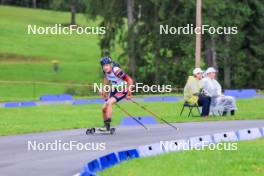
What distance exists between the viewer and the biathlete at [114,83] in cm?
1878

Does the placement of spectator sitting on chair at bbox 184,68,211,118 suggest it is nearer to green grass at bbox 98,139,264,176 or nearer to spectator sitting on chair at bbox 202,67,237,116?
spectator sitting on chair at bbox 202,67,237,116

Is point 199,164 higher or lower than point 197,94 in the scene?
lower

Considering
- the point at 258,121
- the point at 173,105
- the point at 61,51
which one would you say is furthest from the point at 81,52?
the point at 258,121

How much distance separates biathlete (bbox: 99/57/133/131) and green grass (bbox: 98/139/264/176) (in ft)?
14.5

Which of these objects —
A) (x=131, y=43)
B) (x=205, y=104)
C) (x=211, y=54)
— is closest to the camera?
(x=205, y=104)

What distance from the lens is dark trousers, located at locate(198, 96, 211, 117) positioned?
2431 centimetres

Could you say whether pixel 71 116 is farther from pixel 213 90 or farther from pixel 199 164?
pixel 199 164

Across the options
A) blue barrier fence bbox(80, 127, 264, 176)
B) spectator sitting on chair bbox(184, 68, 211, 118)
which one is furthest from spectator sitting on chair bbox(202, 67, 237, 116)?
blue barrier fence bbox(80, 127, 264, 176)

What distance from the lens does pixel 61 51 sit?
8469 centimetres

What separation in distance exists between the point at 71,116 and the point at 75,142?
8739mm

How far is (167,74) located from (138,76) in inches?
80.3

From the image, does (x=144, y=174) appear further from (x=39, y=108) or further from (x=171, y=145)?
(x=39, y=108)

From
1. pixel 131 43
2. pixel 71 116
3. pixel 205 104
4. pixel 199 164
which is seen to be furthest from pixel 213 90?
pixel 131 43

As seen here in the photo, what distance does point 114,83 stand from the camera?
19125mm
